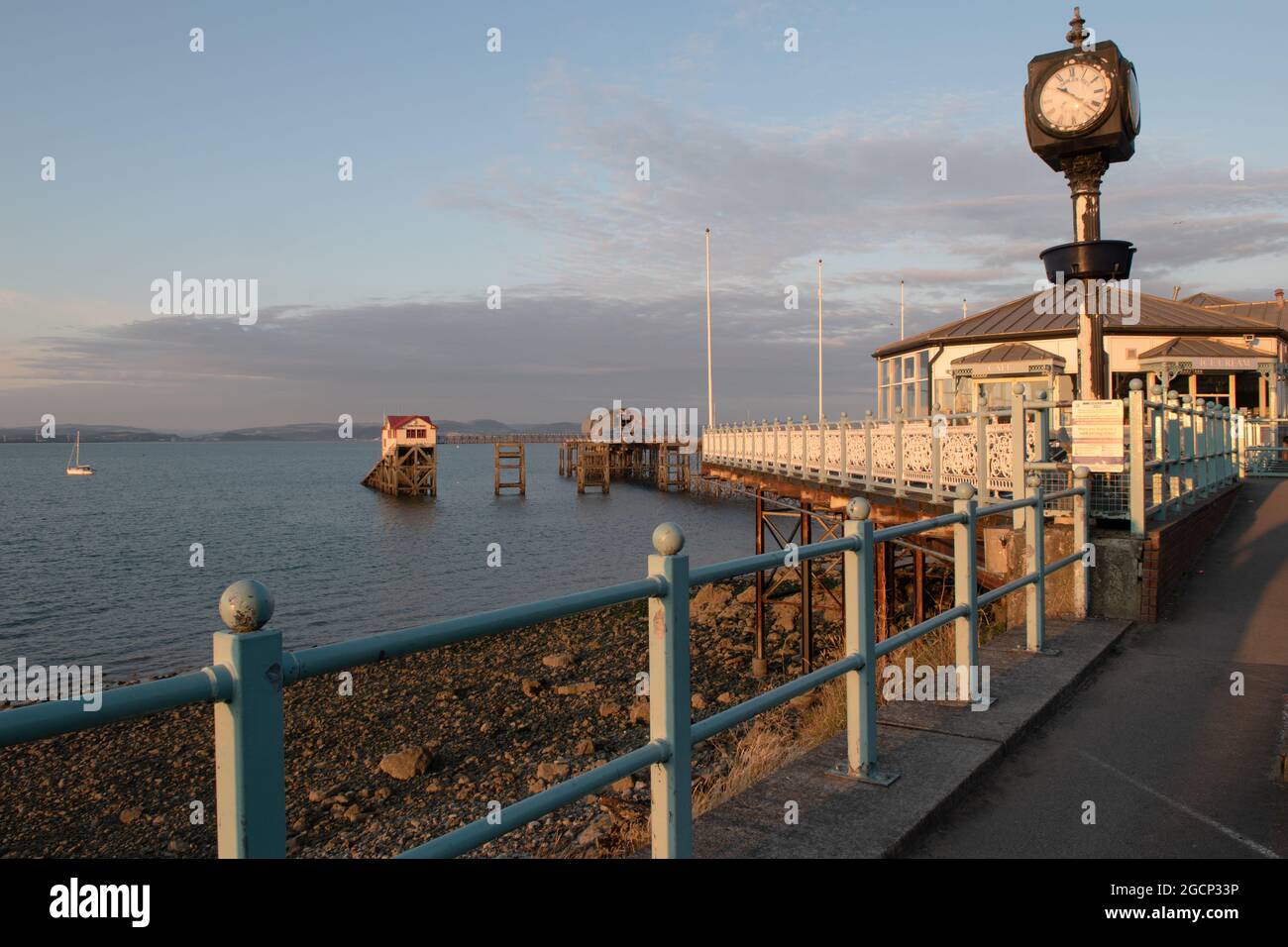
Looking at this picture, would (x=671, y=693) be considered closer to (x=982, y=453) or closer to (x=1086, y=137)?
(x=1086, y=137)

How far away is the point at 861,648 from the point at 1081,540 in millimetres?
4766

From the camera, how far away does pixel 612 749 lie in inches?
470

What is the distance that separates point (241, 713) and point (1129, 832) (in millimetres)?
3624

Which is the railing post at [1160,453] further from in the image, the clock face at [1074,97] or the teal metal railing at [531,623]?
the teal metal railing at [531,623]

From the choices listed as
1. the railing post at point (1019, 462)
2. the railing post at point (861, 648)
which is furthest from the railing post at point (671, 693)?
the railing post at point (1019, 462)

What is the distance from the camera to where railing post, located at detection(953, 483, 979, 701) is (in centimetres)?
563

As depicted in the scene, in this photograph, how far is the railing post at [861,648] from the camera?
431cm

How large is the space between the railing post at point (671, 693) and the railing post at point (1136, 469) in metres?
6.81

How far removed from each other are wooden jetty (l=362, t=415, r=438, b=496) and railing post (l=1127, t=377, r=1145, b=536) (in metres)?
64.3

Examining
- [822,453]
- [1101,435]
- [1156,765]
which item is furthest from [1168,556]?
[822,453]

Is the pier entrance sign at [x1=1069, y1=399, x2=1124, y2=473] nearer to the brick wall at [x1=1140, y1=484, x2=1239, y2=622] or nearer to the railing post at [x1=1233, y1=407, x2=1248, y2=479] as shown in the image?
the brick wall at [x1=1140, y1=484, x2=1239, y2=622]

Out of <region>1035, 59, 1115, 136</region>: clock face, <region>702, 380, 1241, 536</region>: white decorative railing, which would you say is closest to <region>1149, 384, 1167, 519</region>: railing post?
<region>702, 380, 1241, 536</region>: white decorative railing
